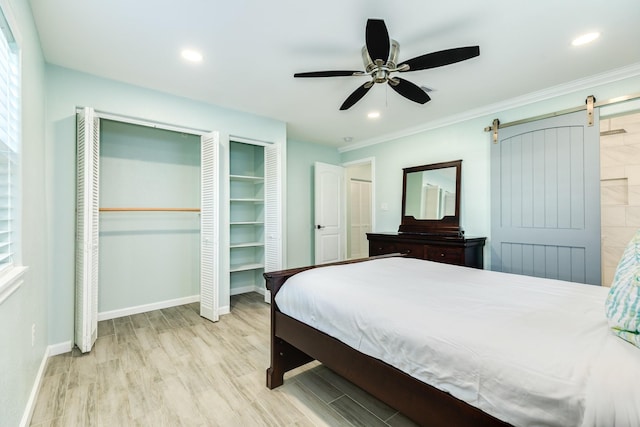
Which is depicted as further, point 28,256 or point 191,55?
point 191,55

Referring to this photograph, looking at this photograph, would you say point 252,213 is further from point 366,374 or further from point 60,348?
point 366,374

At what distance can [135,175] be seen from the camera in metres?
3.45

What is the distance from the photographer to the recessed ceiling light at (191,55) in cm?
232

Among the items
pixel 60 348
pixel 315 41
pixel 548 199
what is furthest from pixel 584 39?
pixel 60 348

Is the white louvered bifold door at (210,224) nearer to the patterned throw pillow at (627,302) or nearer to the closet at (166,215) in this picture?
the closet at (166,215)

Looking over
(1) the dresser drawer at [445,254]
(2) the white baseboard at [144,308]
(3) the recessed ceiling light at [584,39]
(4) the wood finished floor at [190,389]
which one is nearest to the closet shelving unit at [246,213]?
(2) the white baseboard at [144,308]

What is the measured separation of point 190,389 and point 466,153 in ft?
12.6

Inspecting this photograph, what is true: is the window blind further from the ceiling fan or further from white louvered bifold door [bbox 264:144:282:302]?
white louvered bifold door [bbox 264:144:282:302]

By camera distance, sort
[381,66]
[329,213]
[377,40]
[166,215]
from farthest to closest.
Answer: [329,213]
[166,215]
[381,66]
[377,40]

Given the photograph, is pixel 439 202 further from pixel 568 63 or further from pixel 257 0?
pixel 257 0

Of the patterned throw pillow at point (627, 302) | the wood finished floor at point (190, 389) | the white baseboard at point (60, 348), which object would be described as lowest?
the wood finished floor at point (190, 389)

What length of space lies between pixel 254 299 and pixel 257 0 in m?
3.46

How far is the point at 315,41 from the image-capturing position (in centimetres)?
219

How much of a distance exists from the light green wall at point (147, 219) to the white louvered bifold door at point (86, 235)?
784mm
